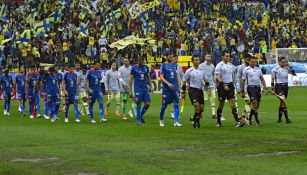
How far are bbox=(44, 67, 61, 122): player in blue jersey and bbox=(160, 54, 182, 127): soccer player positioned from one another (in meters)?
6.10

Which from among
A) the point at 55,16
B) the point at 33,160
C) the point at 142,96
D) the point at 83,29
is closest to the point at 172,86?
the point at 142,96

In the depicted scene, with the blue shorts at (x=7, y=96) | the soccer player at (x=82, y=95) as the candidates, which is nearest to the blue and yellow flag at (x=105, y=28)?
the blue shorts at (x=7, y=96)

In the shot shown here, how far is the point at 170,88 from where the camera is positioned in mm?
25719

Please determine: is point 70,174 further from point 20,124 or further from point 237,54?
point 237,54

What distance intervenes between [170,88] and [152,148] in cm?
711

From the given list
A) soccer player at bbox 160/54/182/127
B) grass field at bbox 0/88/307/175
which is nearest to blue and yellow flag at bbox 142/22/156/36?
grass field at bbox 0/88/307/175

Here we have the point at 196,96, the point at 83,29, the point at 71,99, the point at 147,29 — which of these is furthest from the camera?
the point at 147,29

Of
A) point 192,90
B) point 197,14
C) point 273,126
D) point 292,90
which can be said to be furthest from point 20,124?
point 197,14

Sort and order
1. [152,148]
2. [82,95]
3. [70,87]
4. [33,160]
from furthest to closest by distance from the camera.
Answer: [82,95] → [70,87] → [152,148] → [33,160]

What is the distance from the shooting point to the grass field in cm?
1505

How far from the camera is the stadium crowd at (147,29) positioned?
50.3 meters

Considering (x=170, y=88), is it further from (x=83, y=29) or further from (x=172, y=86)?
(x=83, y=29)

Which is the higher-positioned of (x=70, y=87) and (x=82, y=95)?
(x=70, y=87)

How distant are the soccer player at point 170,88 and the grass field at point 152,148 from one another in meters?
0.56
